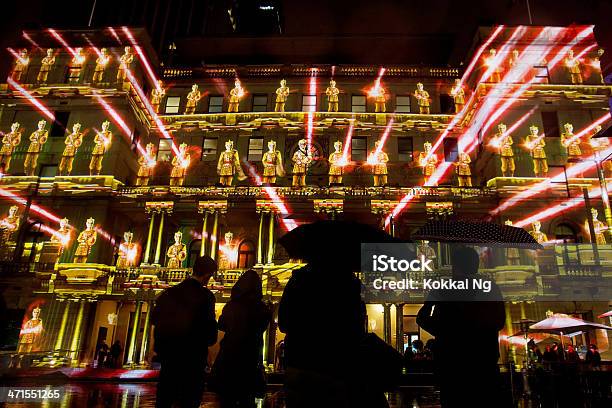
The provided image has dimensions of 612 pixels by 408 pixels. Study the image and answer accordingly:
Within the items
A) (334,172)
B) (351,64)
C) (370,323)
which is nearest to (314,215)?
(334,172)

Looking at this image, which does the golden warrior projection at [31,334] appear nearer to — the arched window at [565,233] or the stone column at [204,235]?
the stone column at [204,235]

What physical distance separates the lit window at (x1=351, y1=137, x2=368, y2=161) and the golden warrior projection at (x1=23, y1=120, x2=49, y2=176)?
20.5m

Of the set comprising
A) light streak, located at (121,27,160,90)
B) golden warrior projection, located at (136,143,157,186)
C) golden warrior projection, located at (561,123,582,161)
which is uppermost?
light streak, located at (121,27,160,90)

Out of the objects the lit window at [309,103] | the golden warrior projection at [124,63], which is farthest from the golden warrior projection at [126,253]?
the lit window at [309,103]

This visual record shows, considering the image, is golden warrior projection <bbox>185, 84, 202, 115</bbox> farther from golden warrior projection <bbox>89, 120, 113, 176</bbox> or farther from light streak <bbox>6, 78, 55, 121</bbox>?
light streak <bbox>6, 78, 55, 121</bbox>

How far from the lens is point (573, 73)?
27312 mm

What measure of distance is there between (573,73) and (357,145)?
15.3 metres

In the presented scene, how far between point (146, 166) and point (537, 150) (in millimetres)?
25285

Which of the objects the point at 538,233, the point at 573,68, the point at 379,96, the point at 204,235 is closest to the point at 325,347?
the point at 204,235

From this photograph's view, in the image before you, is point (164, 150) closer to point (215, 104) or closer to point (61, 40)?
point (215, 104)

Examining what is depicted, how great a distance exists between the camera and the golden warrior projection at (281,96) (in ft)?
95.1

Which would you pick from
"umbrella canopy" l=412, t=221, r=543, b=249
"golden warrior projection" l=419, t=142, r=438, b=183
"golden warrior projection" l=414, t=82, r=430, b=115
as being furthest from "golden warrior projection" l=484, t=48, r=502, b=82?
"umbrella canopy" l=412, t=221, r=543, b=249

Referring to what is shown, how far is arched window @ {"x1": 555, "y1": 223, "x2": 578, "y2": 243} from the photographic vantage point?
78.5 feet

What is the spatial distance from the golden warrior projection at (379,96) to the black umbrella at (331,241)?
2623 cm
